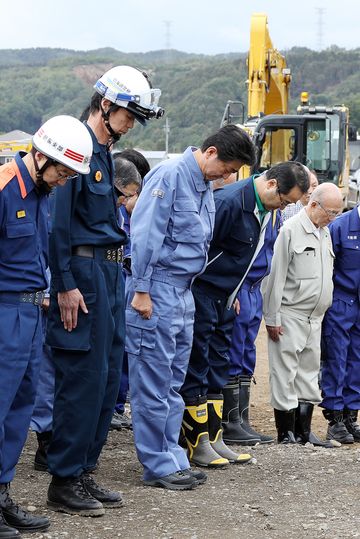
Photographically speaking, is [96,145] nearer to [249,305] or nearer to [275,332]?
[249,305]

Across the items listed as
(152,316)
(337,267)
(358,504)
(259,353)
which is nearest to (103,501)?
(152,316)

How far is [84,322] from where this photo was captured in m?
5.89

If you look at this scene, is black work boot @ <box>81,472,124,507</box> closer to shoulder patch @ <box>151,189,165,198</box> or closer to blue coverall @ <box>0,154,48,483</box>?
blue coverall @ <box>0,154,48,483</box>

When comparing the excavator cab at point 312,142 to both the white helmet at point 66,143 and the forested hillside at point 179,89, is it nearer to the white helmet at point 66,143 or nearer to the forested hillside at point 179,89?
the white helmet at point 66,143

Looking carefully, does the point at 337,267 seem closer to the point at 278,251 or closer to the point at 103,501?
the point at 278,251

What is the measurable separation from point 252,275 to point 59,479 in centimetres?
268

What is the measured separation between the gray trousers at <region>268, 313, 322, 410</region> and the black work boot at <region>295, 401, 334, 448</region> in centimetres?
6

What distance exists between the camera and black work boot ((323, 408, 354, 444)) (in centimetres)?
900

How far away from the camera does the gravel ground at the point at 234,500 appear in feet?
19.2

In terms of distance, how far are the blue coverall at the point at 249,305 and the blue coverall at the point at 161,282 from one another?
1472 millimetres

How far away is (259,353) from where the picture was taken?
14195mm

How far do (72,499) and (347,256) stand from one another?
12.2 ft

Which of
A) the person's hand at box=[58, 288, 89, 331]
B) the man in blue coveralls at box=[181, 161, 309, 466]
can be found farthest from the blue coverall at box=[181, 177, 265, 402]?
the person's hand at box=[58, 288, 89, 331]

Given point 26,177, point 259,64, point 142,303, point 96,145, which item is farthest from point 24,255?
point 259,64
